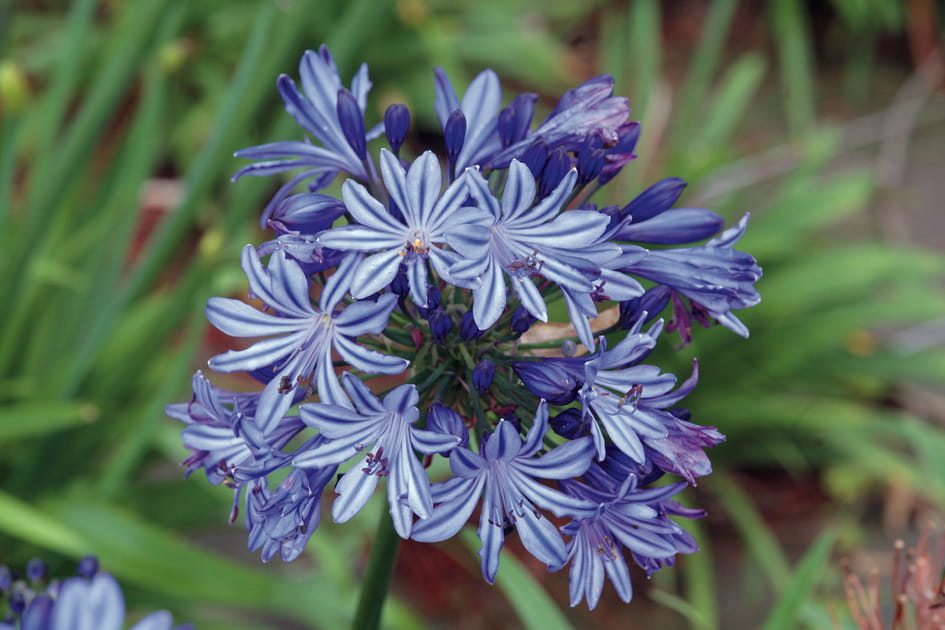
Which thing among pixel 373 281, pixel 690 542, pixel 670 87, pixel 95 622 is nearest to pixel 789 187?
pixel 670 87

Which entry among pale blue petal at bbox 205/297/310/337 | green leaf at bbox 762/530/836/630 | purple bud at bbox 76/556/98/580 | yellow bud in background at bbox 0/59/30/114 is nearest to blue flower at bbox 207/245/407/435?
pale blue petal at bbox 205/297/310/337

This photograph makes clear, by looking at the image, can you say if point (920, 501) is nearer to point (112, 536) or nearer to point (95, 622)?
point (112, 536)

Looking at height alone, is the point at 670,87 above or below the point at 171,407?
above

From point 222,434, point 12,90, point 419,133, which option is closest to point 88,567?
point 222,434

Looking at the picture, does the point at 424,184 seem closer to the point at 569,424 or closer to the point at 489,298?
the point at 489,298

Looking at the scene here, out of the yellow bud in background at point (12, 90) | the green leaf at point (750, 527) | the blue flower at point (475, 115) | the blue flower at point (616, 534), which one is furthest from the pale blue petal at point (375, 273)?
the green leaf at point (750, 527)

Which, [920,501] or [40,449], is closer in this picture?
[40,449]
